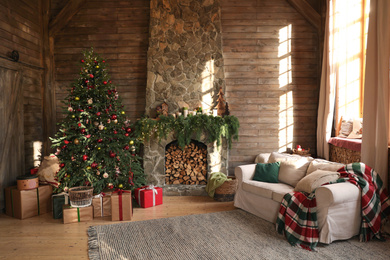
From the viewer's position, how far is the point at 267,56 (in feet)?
19.2

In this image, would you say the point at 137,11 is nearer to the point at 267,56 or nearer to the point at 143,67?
the point at 143,67

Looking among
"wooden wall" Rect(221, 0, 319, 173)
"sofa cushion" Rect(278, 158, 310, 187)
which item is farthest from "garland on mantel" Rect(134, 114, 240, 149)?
"sofa cushion" Rect(278, 158, 310, 187)

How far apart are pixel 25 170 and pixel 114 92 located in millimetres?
2131

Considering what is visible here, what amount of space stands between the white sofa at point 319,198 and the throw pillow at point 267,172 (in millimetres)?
68

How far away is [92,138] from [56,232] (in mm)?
1444

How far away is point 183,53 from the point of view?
5.62 m

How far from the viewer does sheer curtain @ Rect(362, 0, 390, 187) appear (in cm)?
354

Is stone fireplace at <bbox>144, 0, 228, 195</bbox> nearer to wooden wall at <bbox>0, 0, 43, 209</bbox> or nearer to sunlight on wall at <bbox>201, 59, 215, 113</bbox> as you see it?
sunlight on wall at <bbox>201, 59, 215, 113</bbox>

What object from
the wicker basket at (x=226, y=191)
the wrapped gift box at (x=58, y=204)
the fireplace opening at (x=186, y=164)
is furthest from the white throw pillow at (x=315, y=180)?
the wrapped gift box at (x=58, y=204)

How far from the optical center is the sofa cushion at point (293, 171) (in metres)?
4.01

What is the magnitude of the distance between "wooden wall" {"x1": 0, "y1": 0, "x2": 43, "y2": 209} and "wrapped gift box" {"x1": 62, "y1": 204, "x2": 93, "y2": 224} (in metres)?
1.28

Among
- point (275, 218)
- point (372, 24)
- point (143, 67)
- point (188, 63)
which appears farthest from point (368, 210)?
point (143, 67)

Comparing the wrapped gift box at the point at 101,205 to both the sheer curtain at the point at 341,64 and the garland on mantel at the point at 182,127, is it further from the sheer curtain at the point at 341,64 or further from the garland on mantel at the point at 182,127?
the sheer curtain at the point at 341,64

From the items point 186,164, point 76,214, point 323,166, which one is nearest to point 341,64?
point 323,166
